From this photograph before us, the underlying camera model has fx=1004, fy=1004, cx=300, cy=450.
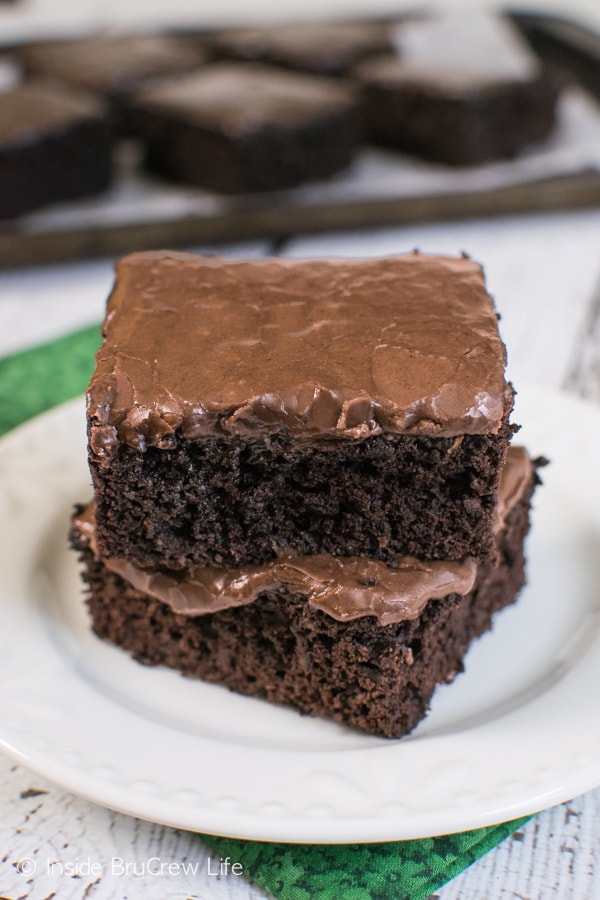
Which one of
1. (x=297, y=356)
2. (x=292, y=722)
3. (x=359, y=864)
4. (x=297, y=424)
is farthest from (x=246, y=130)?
(x=359, y=864)

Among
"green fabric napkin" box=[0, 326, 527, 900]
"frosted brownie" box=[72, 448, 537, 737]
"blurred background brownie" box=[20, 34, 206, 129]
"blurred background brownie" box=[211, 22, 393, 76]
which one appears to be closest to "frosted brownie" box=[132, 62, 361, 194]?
"blurred background brownie" box=[20, 34, 206, 129]

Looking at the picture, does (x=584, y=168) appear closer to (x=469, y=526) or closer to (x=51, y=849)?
(x=469, y=526)

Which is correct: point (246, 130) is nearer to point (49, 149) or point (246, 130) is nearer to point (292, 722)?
point (49, 149)

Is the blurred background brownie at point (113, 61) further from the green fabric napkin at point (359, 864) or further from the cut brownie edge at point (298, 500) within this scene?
the green fabric napkin at point (359, 864)

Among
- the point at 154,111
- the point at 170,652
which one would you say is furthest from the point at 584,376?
the point at 154,111

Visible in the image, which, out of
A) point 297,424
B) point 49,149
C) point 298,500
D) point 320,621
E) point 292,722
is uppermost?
point 297,424

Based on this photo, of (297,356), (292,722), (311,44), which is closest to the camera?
(297,356)
